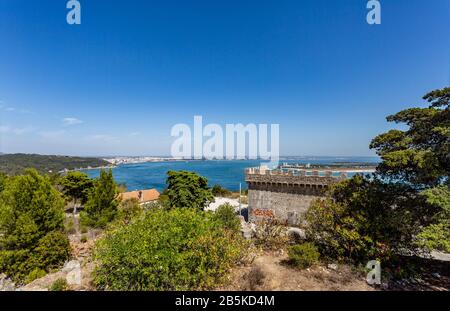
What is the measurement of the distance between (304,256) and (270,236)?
9.26 ft

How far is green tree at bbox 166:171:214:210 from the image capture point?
24.0m

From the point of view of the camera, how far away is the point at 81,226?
22.4m

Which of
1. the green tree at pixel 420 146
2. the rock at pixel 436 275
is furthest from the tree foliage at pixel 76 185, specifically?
the rock at pixel 436 275

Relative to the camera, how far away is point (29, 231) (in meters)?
13.7

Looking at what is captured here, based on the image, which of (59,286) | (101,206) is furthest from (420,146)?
(101,206)

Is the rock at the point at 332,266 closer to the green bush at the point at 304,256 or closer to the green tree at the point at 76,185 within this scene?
the green bush at the point at 304,256

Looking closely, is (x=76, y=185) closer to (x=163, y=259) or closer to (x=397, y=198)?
(x=163, y=259)

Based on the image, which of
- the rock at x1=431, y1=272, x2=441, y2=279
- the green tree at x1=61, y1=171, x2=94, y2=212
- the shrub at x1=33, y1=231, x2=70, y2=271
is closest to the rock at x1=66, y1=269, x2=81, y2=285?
the shrub at x1=33, y1=231, x2=70, y2=271

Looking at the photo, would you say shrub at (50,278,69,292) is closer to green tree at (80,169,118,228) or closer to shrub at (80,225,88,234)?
green tree at (80,169,118,228)

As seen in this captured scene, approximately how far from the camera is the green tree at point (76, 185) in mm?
30688

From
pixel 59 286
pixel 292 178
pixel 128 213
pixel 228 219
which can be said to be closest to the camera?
pixel 59 286
